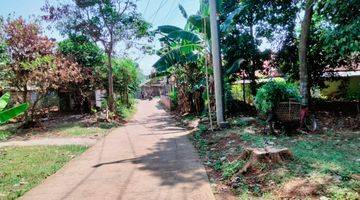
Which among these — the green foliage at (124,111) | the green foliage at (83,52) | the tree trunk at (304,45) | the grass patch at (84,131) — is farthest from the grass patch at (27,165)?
the green foliage at (83,52)

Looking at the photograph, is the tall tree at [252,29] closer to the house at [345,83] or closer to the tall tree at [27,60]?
the house at [345,83]

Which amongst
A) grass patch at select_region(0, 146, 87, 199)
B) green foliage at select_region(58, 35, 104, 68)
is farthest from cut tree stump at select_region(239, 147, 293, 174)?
green foliage at select_region(58, 35, 104, 68)

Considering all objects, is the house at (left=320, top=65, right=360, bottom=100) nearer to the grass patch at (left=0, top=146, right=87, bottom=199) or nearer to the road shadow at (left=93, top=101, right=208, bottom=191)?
the road shadow at (left=93, top=101, right=208, bottom=191)

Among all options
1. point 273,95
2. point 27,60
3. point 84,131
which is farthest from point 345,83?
point 27,60

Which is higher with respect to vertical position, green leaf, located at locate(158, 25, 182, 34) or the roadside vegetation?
green leaf, located at locate(158, 25, 182, 34)

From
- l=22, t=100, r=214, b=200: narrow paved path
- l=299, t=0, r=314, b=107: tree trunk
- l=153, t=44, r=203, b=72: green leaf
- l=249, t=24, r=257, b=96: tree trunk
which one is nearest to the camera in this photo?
l=22, t=100, r=214, b=200: narrow paved path

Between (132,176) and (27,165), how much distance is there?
135 inches

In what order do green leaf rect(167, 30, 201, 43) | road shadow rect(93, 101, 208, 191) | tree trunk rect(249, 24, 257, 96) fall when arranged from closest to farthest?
1. road shadow rect(93, 101, 208, 191)
2. green leaf rect(167, 30, 201, 43)
3. tree trunk rect(249, 24, 257, 96)

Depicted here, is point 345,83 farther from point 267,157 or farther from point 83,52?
point 83,52

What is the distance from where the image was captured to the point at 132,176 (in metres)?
7.38

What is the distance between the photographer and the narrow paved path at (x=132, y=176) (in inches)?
245

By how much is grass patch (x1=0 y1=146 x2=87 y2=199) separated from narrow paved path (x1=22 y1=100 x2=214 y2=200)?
0.30m

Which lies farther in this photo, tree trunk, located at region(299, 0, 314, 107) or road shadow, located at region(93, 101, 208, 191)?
tree trunk, located at region(299, 0, 314, 107)

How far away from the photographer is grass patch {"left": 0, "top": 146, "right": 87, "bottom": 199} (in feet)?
23.4
